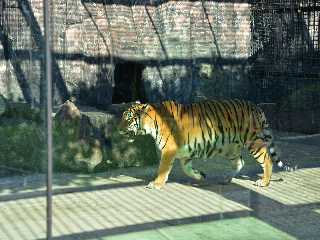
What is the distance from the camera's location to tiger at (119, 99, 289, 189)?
727 centimetres

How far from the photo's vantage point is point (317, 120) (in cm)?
1259

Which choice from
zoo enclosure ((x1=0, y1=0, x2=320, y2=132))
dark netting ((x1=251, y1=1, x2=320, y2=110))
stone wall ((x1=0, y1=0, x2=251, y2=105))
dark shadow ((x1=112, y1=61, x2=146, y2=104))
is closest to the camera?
zoo enclosure ((x1=0, y1=0, x2=320, y2=132))

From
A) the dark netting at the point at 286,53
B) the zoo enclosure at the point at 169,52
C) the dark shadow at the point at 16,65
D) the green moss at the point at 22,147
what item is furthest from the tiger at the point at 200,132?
the dark netting at the point at 286,53

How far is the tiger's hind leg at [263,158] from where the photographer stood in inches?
299

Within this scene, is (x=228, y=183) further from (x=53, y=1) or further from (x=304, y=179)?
(x=53, y=1)

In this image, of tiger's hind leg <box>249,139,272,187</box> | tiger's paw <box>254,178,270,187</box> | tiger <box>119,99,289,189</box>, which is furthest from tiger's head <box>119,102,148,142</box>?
tiger's paw <box>254,178,270,187</box>

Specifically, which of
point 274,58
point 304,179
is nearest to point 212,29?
point 274,58

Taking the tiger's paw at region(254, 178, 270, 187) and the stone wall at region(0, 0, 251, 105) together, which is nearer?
the tiger's paw at region(254, 178, 270, 187)

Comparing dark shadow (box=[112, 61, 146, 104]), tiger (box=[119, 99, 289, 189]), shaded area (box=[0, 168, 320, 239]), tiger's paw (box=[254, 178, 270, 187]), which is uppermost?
dark shadow (box=[112, 61, 146, 104])

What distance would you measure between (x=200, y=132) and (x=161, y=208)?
146 centimetres

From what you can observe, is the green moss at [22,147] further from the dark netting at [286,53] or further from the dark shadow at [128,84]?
the dark netting at [286,53]

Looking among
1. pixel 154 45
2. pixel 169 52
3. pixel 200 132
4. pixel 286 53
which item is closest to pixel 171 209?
pixel 200 132

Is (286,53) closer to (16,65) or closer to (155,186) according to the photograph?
(16,65)

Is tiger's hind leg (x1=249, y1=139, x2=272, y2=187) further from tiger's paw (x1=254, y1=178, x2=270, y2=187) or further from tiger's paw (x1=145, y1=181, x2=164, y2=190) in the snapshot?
tiger's paw (x1=145, y1=181, x2=164, y2=190)
